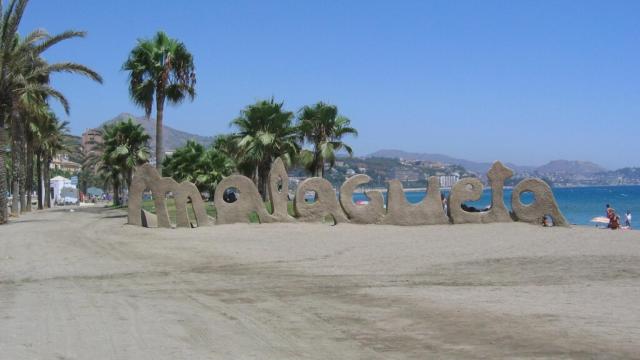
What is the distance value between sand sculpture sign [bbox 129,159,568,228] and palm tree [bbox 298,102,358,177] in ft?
44.3

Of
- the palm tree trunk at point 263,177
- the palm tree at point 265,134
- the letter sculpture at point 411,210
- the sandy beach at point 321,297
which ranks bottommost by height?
the sandy beach at point 321,297

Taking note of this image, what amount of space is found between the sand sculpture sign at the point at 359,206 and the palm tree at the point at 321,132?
44.3 feet

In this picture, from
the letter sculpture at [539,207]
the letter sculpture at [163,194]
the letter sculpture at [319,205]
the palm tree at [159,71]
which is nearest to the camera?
the letter sculpture at [163,194]

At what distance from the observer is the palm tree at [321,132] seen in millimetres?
38031

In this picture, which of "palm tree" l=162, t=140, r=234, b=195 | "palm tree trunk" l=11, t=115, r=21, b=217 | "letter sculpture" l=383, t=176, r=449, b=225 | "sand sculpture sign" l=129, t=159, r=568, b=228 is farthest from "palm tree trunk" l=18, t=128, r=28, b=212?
"letter sculpture" l=383, t=176, r=449, b=225

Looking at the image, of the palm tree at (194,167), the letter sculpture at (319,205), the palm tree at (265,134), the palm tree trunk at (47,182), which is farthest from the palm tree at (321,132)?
the palm tree trunk at (47,182)

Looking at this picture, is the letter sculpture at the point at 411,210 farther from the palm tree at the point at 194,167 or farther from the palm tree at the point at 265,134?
the palm tree at the point at 194,167

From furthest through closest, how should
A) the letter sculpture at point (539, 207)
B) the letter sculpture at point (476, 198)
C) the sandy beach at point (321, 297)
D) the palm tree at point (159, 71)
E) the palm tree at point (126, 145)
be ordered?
the palm tree at point (126, 145)
the palm tree at point (159, 71)
the letter sculpture at point (476, 198)
the letter sculpture at point (539, 207)
the sandy beach at point (321, 297)

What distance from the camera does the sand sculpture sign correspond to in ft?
79.5

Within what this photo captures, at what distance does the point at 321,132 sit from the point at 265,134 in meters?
4.33

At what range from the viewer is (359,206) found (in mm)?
24672

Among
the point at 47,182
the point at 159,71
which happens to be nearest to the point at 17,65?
the point at 159,71

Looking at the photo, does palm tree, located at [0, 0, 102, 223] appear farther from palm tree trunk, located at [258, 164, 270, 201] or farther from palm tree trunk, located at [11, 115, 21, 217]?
palm tree trunk, located at [258, 164, 270, 201]

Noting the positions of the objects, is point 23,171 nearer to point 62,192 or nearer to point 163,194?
point 163,194
